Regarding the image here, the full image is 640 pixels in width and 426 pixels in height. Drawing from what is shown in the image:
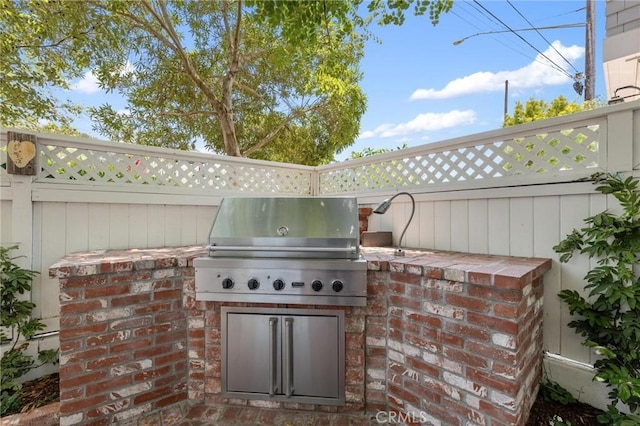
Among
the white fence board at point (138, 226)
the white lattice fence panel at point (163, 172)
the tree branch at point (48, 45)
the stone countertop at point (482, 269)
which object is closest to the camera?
the stone countertop at point (482, 269)

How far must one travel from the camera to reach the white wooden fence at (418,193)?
2.17m

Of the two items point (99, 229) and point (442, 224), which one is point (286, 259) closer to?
point (442, 224)

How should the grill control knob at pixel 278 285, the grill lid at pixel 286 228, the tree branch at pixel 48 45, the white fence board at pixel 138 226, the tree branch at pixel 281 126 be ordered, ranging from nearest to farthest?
1. the grill control knob at pixel 278 285
2. the grill lid at pixel 286 228
3. the white fence board at pixel 138 226
4. the tree branch at pixel 48 45
5. the tree branch at pixel 281 126

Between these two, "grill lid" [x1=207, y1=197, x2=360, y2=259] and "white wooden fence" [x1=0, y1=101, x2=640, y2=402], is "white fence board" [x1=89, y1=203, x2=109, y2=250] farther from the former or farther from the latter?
"grill lid" [x1=207, y1=197, x2=360, y2=259]

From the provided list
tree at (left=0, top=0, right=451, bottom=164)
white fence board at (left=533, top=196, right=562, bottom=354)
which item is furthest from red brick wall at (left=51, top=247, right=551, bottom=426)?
tree at (left=0, top=0, right=451, bottom=164)

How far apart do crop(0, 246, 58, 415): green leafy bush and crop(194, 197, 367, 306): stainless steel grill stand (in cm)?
152

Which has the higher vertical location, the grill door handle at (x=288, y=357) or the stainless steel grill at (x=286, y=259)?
the stainless steel grill at (x=286, y=259)

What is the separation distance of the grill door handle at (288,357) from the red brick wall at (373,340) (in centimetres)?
21

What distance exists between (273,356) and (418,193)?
220 cm

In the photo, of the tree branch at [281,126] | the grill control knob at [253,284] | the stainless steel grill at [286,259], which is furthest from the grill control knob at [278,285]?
the tree branch at [281,126]

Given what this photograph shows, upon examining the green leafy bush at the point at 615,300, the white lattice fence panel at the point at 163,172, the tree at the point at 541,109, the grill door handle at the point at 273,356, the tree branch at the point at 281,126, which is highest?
the tree at the point at 541,109

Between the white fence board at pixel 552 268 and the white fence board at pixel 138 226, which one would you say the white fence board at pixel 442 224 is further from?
the white fence board at pixel 138 226

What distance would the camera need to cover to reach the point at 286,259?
85.0 inches

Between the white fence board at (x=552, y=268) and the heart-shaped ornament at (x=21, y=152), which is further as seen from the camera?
the heart-shaped ornament at (x=21, y=152)
